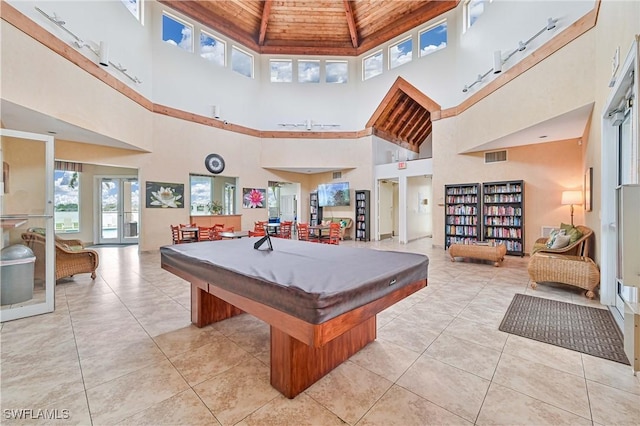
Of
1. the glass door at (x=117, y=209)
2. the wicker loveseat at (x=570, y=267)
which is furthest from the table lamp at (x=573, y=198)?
the glass door at (x=117, y=209)

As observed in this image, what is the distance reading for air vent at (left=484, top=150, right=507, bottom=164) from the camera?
23.5 feet

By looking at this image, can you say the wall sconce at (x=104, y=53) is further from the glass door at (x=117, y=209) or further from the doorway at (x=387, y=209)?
the doorway at (x=387, y=209)

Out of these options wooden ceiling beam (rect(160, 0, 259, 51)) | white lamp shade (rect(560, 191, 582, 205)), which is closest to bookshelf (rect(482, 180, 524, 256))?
white lamp shade (rect(560, 191, 582, 205))

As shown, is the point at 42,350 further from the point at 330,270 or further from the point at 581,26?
the point at 581,26

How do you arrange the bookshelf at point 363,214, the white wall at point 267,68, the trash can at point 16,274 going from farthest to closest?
the bookshelf at point 363,214 < the white wall at point 267,68 < the trash can at point 16,274

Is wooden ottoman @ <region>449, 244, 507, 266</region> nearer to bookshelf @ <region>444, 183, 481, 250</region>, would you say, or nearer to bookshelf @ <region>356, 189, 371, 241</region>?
bookshelf @ <region>444, 183, 481, 250</region>

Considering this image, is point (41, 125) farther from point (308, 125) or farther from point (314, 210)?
point (314, 210)

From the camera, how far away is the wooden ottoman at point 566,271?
346 cm

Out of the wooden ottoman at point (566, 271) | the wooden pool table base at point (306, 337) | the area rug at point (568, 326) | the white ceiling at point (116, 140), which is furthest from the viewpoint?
the white ceiling at point (116, 140)

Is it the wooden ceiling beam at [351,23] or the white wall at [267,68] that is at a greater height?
the wooden ceiling beam at [351,23]

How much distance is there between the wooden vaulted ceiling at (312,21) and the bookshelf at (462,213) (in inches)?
215

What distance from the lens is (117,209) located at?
349 inches

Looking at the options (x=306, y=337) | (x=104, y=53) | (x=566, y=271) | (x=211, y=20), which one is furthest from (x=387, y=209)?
(x=306, y=337)

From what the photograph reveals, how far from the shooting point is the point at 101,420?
150 centimetres
